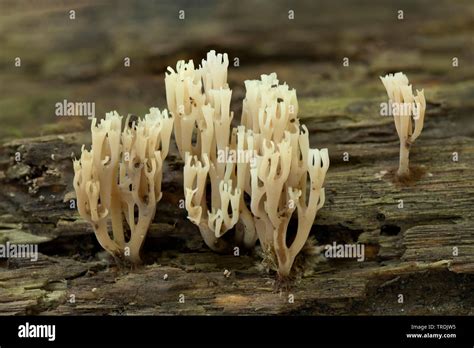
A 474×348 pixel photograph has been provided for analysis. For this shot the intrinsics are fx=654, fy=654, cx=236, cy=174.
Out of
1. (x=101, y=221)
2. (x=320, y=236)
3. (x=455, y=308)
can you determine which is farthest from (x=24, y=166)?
(x=455, y=308)

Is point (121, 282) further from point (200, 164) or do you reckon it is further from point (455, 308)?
point (455, 308)

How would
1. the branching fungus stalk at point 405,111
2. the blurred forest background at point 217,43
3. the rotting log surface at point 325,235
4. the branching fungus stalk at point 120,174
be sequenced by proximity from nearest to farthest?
1. the branching fungus stalk at point 120,174
2. the rotting log surface at point 325,235
3. the branching fungus stalk at point 405,111
4. the blurred forest background at point 217,43

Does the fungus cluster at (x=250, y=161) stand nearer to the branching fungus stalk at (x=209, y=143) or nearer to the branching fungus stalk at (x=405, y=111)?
the branching fungus stalk at (x=209, y=143)

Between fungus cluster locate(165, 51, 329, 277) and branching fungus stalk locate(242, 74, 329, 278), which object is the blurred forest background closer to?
fungus cluster locate(165, 51, 329, 277)

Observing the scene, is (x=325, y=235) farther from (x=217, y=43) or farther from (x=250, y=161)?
(x=217, y=43)

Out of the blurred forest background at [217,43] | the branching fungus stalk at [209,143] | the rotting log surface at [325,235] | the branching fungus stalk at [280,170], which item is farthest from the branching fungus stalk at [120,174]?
the blurred forest background at [217,43]

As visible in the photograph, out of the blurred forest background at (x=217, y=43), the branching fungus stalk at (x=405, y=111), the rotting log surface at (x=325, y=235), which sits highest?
the blurred forest background at (x=217, y=43)

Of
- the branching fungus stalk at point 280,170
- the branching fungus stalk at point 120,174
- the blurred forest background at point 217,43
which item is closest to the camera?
Result: the branching fungus stalk at point 280,170
